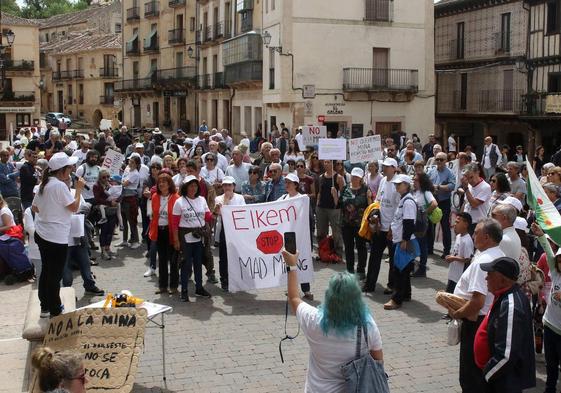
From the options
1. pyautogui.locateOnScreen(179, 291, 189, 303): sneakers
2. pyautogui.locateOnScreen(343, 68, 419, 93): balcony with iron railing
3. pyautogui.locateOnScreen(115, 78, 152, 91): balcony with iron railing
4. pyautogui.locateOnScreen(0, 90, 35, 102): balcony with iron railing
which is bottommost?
pyautogui.locateOnScreen(179, 291, 189, 303): sneakers

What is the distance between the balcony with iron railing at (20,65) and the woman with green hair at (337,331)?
65.3 metres

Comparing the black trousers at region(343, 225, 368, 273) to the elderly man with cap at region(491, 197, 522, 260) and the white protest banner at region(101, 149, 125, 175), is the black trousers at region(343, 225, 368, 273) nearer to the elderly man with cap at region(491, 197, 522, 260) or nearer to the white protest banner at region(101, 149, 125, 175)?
the elderly man with cap at region(491, 197, 522, 260)

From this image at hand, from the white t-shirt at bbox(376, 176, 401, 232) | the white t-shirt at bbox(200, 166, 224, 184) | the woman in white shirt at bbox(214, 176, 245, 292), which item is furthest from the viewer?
the white t-shirt at bbox(200, 166, 224, 184)

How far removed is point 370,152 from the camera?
15758 mm

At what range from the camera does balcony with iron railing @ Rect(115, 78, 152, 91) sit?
2387 inches

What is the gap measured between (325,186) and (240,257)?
2.83 m

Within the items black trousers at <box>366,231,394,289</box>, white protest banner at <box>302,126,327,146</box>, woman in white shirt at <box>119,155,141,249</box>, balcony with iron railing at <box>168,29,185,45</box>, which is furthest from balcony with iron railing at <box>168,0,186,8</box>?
black trousers at <box>366,231,394,289</box>

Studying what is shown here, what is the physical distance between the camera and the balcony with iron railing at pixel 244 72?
124 ft

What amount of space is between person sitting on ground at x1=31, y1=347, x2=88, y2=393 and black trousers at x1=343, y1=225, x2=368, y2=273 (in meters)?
7.22

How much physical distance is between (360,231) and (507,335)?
5.67 m

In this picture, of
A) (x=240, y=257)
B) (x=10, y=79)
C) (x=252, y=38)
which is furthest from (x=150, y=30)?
(x=240, y=257)

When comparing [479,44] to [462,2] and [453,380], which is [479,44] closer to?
[462,2]

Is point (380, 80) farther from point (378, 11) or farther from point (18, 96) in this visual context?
point (18, 96)

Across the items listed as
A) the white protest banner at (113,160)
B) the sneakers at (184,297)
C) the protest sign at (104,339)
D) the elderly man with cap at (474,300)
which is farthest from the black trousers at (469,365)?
the white protest banner at (113,160)
